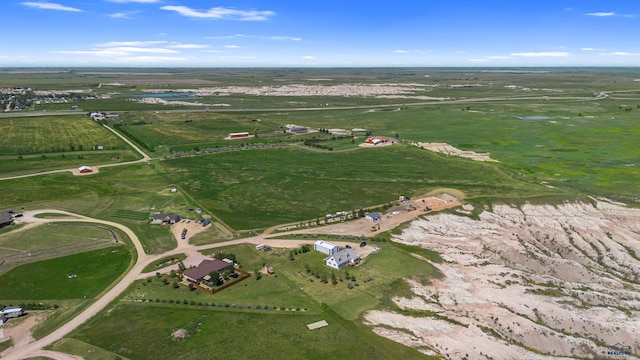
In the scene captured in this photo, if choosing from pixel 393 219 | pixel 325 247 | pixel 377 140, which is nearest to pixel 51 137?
pixel 377 140

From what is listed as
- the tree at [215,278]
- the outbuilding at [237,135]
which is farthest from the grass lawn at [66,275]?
the outbuilding at [237,135]

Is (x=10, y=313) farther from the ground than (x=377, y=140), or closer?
closer

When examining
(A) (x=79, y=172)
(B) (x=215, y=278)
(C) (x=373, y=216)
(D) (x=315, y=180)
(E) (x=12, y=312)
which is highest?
(A) (x=79, y=172)

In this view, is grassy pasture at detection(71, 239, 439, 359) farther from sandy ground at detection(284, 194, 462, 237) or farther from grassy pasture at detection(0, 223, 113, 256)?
grassy pasture at detection(0, 223, 113, 256)

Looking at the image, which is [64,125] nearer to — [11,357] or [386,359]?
[11,357]

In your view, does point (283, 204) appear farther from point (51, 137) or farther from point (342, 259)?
point (51, 137)

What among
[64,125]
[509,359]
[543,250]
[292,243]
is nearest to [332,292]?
[292,243]
